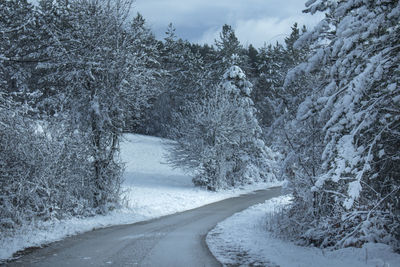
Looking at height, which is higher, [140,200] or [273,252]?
[273,252]

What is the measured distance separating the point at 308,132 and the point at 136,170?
86.2 ft

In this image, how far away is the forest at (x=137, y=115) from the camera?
21.7 feet

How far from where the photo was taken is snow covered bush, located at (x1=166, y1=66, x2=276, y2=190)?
2791 cm

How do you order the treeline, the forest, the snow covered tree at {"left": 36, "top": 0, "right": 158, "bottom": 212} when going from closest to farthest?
the forest, the treeline, the snow covered tree at {"left": 36, "top": 0, "right": 158, "bottom": 212}

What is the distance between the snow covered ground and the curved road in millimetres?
484

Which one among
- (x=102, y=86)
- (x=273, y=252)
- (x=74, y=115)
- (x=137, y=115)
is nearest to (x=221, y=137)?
(x=137, y=115)

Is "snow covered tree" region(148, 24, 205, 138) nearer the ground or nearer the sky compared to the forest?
nearer the sky

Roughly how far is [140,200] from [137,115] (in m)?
5.56

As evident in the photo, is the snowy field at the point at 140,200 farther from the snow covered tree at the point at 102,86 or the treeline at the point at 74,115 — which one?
the snow covered tree at the point at 102,86

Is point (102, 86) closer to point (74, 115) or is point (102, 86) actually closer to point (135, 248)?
point (74, 115)

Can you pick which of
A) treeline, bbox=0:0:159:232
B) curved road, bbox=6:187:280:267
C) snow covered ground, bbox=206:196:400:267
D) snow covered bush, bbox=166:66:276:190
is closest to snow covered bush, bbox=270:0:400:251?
snow covered ground, bbox=206:196:400:267

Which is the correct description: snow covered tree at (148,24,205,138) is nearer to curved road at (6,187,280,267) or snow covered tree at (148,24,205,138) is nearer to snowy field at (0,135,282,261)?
snowy field at (0,135,282,261)

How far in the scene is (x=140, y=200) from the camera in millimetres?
20438

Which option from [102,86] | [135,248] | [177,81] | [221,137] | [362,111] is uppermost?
[177,81]
